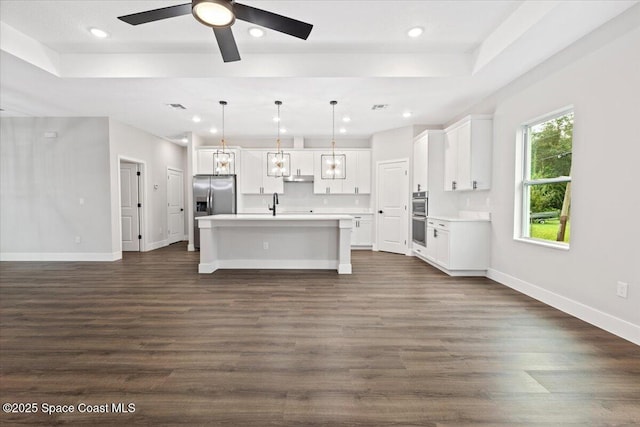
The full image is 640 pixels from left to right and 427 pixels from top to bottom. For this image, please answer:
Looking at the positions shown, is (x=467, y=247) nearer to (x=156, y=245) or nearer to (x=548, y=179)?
(x=548, y=179)

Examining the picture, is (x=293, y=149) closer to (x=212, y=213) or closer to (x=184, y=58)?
(x=212, y=213)

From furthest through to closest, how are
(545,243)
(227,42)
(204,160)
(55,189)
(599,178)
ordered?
(204,160)
(55,189)
(545,243)
(599,178)
(227,42)

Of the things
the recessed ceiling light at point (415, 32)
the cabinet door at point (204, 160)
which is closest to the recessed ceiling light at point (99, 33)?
the recessed ceiling light at point (415, 32)

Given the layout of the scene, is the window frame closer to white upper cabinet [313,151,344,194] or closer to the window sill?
the window sill

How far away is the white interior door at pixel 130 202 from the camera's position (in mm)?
6996

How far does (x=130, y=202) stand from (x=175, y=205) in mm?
1561

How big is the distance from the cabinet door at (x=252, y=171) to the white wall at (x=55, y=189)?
2.85 meters

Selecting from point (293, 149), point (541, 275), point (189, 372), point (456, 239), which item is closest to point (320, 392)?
point (189, 372)

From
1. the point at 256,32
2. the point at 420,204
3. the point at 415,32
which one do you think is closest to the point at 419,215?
the point at 420,204

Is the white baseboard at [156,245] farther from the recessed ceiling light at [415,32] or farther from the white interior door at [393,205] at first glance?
the recessed ceiling light at [415,32]

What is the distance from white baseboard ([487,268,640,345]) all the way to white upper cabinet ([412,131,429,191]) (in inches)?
91.8

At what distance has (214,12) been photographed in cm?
212

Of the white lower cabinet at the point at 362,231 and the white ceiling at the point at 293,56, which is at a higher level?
the white ceiling at the point at 293,56

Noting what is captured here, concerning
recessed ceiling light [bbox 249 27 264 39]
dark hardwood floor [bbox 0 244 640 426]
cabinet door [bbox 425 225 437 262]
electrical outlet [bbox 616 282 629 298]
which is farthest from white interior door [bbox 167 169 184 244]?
electrical outlet [bbox 616 282 629 298]
